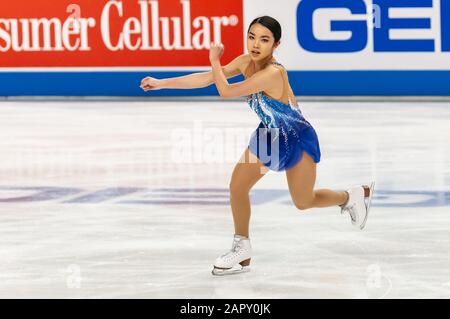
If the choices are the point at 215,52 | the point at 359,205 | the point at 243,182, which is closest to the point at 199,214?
the point at 359,205

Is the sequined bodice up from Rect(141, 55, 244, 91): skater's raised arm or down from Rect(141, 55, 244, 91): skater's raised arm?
down

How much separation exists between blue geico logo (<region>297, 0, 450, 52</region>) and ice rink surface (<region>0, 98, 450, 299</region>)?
6.99 feet

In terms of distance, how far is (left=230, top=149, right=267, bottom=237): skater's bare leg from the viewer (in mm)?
6184

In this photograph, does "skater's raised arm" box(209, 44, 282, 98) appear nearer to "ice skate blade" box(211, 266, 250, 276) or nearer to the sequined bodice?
the sequined bodice

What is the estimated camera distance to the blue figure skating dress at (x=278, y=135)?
616 centimetres

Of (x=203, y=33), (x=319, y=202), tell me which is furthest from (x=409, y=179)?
(x=203, y=33)

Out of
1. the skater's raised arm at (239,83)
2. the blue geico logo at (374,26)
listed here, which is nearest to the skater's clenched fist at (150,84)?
the skater's raised arm at (239,83)

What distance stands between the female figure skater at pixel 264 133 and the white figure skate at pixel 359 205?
638 mm

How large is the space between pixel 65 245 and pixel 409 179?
331 centimetres

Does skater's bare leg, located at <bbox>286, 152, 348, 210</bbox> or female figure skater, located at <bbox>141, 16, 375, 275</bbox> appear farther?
skater's bare leg, located at <bbox>286, 152, 348, 210</bbox>

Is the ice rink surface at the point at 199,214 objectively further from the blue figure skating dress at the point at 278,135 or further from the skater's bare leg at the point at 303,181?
the blue figure skating dress at the point at 278,135

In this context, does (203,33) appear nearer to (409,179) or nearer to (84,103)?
(84,103)

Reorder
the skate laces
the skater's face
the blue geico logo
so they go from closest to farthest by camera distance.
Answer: the skater's face
the skate laces
the blue geico logo

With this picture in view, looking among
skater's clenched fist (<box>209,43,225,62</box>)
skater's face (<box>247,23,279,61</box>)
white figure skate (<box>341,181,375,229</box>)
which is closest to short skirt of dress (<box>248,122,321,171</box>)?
skater's face (<box>247,23,279,61</box>)
